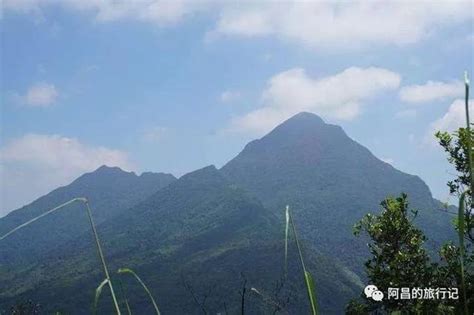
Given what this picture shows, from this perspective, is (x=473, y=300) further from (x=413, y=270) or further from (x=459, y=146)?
(x=459, y=146)

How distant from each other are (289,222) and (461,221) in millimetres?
480

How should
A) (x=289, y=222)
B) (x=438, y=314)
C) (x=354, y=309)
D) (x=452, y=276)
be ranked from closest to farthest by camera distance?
(x=289, y=222), (x=438, y=314), (x=452, y=276), (x=354, y=309)

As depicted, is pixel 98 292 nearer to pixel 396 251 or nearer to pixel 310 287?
pixel 310 287

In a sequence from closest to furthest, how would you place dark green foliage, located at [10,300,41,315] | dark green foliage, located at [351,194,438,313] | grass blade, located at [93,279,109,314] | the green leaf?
1. grass blade, located at [93,279,109,314]
2. the green leaf
3. dark green foliage, located at [351,194,438,313]
4. dark green foliage, located at [10,300,41,315]

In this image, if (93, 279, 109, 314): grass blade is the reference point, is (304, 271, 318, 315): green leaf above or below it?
below

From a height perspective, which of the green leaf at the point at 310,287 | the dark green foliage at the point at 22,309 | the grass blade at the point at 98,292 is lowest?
the dark green foliage at the point at 22,309

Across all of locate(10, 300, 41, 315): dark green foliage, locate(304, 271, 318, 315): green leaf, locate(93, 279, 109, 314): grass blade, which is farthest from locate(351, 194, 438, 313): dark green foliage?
locate(10, 300, 41, 315): dark green foliage

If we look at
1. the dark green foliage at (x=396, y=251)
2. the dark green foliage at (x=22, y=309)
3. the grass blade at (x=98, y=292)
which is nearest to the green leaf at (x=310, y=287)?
the grass blade at (x=98, y=292)

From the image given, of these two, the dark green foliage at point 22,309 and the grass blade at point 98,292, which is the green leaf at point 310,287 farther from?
the dark green foliage at point 22,309

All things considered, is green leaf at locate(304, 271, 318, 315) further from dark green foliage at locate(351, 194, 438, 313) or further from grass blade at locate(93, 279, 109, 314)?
dark green foliage at locate(351, 194, 438, 313)

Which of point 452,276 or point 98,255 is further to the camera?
point 452,276

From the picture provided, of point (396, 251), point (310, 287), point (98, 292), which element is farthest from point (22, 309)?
point (310, 287)

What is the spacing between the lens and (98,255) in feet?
6.23

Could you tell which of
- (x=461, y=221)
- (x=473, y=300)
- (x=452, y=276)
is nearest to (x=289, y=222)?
(x=461, y=221)
